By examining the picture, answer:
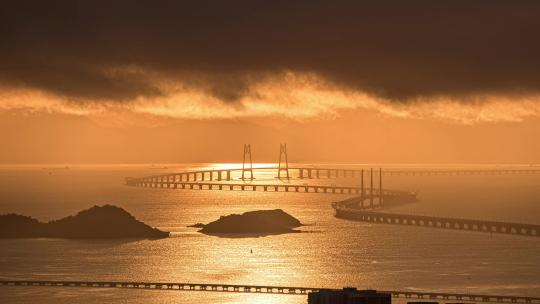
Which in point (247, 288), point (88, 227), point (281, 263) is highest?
point (88, 227)

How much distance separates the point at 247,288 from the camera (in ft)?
334

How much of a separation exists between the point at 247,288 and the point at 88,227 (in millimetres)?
70580

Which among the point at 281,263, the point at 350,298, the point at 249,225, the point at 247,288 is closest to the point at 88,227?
the point at 249,225

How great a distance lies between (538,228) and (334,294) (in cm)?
10860

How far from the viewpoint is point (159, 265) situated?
129m

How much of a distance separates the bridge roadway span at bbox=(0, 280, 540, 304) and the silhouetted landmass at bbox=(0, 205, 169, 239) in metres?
55.0

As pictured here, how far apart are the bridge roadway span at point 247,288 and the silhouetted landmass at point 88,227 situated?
180ft

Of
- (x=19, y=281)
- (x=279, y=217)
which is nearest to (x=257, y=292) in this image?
(x=19, y=281)

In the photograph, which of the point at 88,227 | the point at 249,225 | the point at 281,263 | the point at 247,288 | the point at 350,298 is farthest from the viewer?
the point at 249,225

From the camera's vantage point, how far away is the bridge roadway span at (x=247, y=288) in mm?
95375

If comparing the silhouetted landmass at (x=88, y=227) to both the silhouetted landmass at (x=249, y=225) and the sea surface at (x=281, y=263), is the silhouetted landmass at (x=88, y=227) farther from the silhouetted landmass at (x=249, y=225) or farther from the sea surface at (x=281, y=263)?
the silhouetted landmass at (x=249, y=225)

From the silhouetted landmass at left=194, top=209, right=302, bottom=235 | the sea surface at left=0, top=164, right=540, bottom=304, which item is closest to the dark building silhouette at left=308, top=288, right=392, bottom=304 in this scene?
the sea surface at left=0, top=164, right=540, bottom=304

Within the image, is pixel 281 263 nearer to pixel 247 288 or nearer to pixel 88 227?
pixel 247 288

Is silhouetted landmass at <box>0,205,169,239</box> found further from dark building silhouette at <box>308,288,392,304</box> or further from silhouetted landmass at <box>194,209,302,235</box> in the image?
dark building silhouette at <box>308,288,392,304</box>
